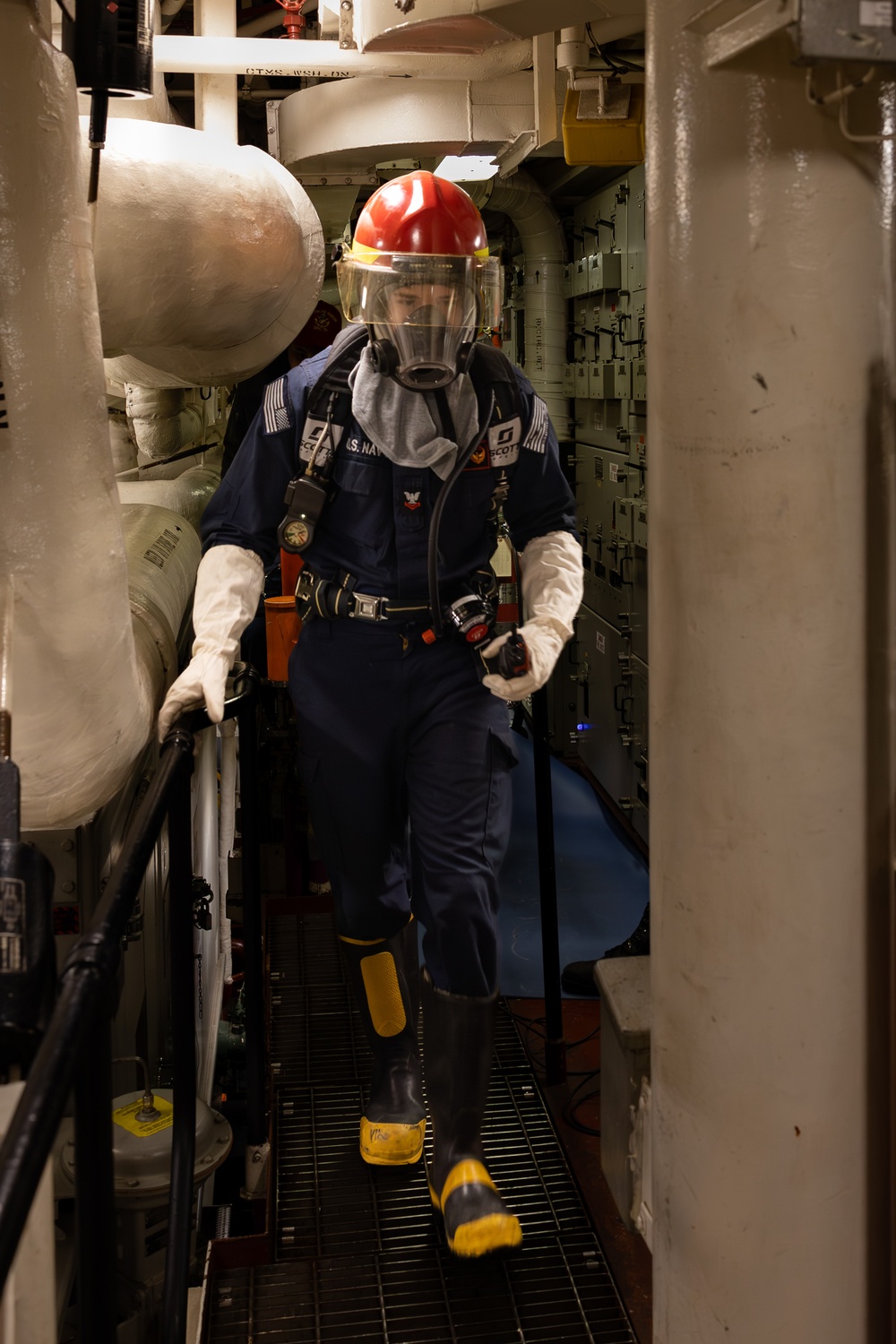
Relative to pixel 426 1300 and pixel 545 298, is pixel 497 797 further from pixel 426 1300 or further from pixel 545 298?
pixel 545 298

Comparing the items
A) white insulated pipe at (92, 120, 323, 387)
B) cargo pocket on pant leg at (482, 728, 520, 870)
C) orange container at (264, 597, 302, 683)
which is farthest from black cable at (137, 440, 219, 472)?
cargo pocket on pant leg at (482, 728, 520, 870)

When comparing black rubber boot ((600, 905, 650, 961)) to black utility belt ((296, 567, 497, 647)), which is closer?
black utility belt ((296, 567, 497, 647))

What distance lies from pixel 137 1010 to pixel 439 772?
904 millimetres

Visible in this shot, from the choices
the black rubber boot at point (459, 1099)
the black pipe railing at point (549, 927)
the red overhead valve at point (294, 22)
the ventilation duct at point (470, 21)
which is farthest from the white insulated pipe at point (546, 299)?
the black rubber boot at point (459, 1099)

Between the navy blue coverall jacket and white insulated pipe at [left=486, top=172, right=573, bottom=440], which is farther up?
white insulated pipe at [left=486, top=172, right=573, bottom=440]

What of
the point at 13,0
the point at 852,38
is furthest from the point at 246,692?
the point at 852,38

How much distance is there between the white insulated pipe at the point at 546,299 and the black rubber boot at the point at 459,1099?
172 inches

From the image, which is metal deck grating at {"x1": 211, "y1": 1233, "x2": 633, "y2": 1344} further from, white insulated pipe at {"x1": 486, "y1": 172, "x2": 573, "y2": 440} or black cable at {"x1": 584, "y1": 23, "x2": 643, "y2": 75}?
white insulated pipe at {"x1": 486, "y1": 172, "x2": 573, "y2": 440}

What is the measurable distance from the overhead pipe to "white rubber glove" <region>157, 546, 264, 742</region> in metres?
4.07

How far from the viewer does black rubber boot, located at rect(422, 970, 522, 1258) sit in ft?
7.69

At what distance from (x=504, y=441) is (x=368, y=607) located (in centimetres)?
43

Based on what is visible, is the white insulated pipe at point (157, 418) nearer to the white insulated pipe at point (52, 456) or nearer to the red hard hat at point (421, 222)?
the red hard hat at point (421, 222)

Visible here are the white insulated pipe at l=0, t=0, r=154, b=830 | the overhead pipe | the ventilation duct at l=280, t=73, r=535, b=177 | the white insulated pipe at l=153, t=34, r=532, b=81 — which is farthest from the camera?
the overhead pipe

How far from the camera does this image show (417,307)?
2.29 m
